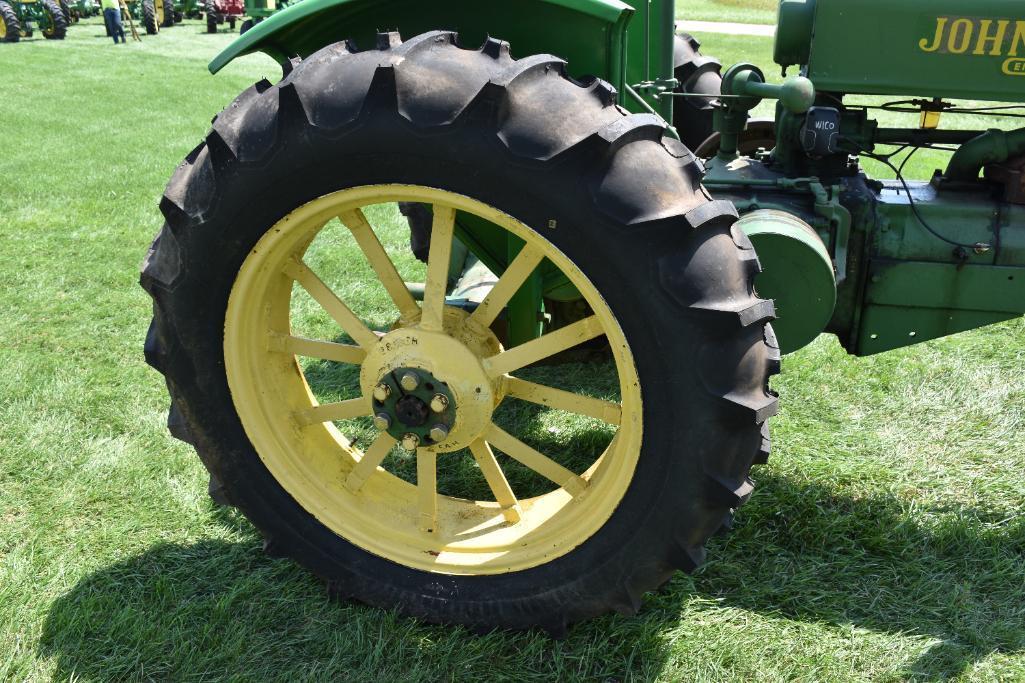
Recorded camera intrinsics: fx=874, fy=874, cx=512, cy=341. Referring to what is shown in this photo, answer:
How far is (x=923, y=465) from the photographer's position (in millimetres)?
2850

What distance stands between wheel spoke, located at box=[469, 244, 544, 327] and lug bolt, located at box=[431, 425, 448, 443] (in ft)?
0.94

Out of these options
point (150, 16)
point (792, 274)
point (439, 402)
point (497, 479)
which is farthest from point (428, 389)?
point (150, 16)

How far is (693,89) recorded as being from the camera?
3.49m

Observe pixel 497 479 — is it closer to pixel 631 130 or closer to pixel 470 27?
pixel 631 130

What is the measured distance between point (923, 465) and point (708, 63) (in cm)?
175

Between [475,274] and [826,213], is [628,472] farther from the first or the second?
[475,274]

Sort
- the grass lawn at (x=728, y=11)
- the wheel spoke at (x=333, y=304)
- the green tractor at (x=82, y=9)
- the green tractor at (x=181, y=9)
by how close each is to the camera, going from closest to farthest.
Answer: the wheel spoke at (x=333, y=304), the grass lawn at (x=728, y=11), the green tractor at (x=82, y=9), the green tractor at (x=181, y=9)

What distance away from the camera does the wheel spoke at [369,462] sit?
7.29 ft

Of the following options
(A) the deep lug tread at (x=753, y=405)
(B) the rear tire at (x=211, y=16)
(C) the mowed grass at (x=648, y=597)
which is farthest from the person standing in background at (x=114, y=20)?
(A) the deep lug tread at (x=753, y=405)

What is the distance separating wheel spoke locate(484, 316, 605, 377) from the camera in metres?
2.01

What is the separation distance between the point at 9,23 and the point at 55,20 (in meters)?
0.97

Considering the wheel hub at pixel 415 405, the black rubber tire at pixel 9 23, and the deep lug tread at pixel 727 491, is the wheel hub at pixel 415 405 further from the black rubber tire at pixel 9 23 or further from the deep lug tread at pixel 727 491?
the black rubber tire at pixel 9 23

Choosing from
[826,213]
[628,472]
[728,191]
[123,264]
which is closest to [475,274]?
[728,191]

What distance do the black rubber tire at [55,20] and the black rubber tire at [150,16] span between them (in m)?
1.69
